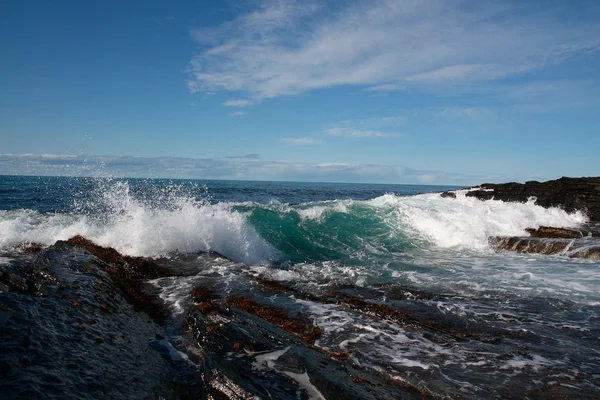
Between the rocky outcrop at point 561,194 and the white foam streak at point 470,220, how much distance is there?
80 cm

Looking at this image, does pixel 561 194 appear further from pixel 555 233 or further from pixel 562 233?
pixel 555 233

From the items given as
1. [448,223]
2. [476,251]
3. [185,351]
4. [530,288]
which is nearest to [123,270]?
[185,351]

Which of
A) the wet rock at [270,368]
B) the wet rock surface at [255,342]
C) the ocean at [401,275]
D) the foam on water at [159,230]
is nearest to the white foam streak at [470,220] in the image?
the ocean at [401,275]

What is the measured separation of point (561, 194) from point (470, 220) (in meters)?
10.4

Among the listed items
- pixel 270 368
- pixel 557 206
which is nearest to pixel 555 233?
pixel 557 206

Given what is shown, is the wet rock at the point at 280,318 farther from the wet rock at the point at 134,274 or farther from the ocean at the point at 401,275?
the wet rock at the point at 134,274

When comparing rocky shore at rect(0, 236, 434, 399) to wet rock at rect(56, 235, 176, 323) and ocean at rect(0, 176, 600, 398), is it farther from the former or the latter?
ocean at rect(0, 176, 600, 398)

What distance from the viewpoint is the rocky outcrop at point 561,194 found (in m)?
22.8

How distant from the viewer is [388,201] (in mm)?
23516

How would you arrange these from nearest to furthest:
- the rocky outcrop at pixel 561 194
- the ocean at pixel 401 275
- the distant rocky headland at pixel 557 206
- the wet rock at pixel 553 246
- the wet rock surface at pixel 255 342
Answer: the wet rock surface at pixel 255 342, the ocean at pixel 401 275, the wet rock at pixel 553 246, the distant rocky headland at pixel 557 206, the rocky outcrop at pixel 561 194

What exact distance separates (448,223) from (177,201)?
1279cm

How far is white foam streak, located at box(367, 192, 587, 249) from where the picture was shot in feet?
54.6

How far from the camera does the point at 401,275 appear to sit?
10.3 metres

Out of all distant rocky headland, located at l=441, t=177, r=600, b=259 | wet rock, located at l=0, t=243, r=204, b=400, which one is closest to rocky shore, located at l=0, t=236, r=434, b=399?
wet rock, located at l=0, t=243, r=204, b=400
